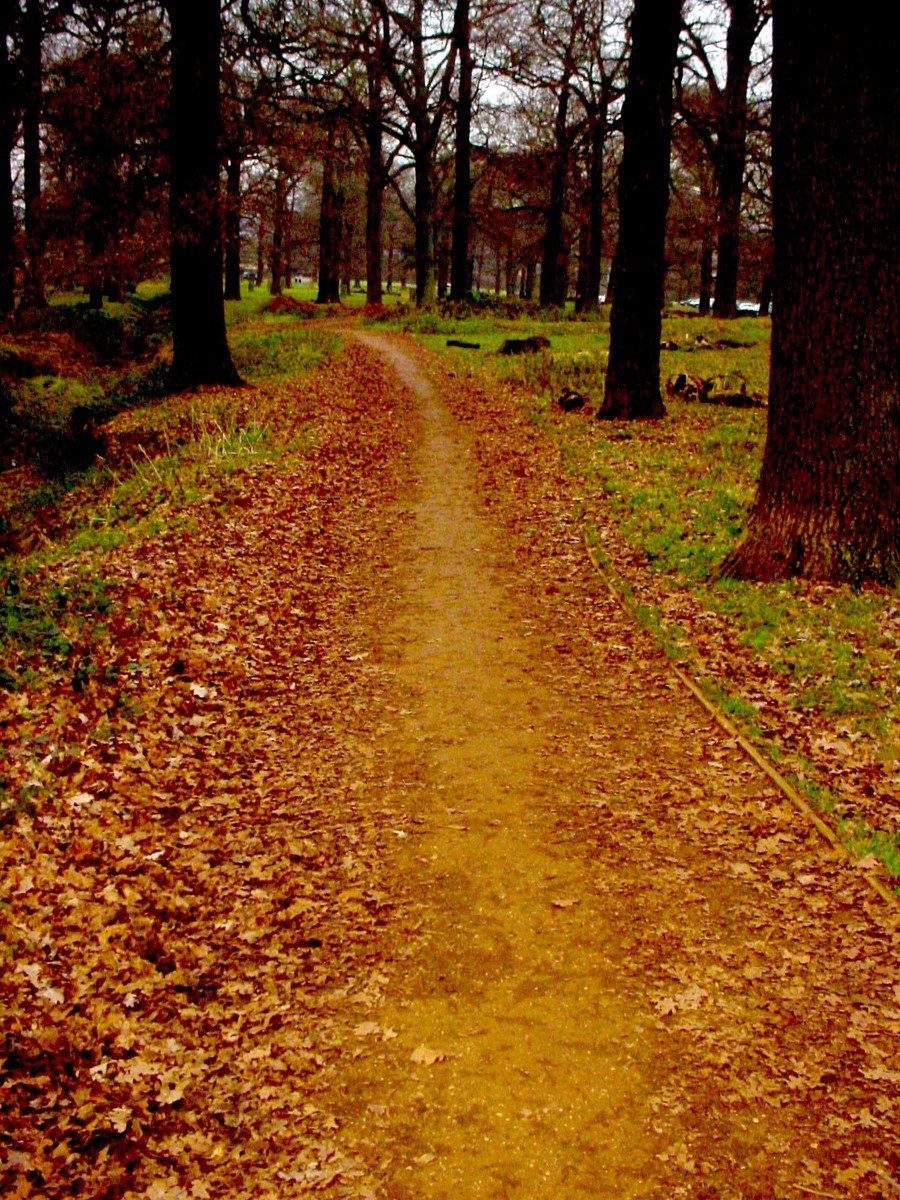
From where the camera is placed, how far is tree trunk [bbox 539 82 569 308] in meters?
39.8

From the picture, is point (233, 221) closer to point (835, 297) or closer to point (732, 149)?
point (732, 149)

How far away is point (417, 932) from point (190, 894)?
126 cm

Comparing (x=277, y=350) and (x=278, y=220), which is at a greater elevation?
(x=278, y=220)

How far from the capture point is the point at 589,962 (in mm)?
4723

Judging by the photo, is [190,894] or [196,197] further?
[196,197]

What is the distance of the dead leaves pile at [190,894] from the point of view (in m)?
3.79

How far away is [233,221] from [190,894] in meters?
21.4

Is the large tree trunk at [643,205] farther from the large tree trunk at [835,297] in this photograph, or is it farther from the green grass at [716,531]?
the large tree trunk at [835,297]

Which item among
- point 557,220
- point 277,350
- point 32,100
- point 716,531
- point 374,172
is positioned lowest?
point 716,531

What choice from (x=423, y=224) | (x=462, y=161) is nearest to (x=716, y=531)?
(x=462, y=161)

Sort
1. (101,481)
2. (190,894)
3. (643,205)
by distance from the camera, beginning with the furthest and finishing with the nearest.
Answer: (643,205) < (101,481) < (190,894)

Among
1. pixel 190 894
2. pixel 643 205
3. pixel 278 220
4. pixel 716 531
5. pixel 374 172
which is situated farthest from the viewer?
pixel 374 172

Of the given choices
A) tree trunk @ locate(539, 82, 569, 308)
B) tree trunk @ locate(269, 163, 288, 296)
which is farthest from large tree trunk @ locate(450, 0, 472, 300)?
tree trunk @ locate(269, 163, 288, 296)

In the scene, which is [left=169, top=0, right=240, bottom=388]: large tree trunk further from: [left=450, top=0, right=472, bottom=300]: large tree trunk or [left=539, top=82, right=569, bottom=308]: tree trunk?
[left=539, top=82, right=569, bottom=308]: tree trunk
